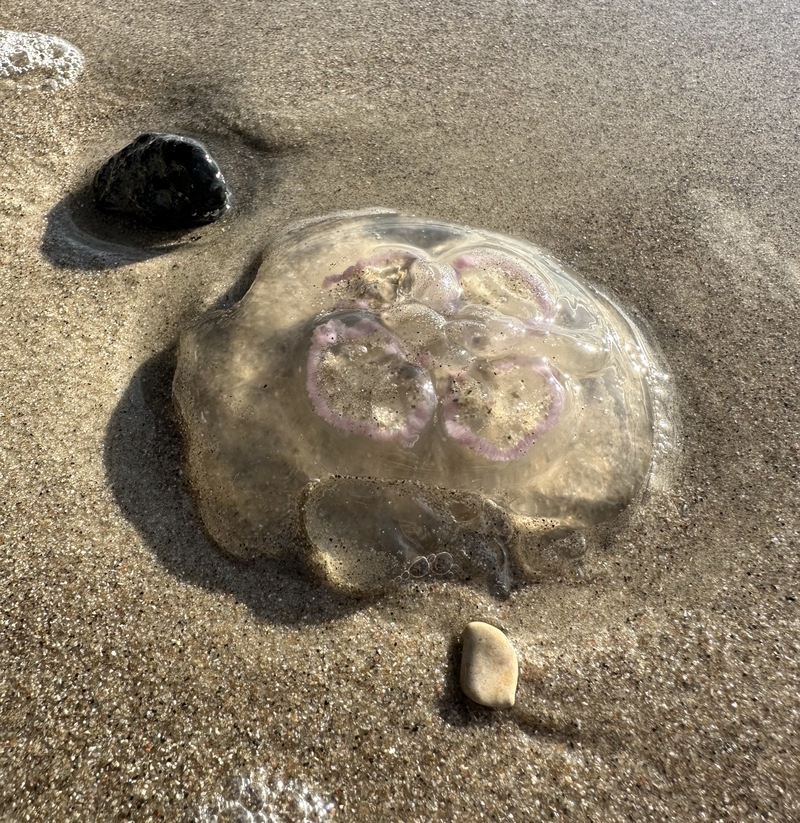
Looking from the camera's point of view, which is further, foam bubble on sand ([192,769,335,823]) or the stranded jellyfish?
the stranded jellyfish

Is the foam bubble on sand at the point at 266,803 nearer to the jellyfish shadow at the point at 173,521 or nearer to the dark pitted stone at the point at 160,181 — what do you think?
the jellyfish shadow at the point at 173,521

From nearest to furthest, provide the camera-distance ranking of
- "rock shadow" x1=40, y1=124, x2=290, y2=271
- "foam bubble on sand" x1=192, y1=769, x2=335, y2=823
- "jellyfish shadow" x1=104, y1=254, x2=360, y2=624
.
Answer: "foam bubble on sand" x1=192, y1=769, x2=335, y2=823 → "jellyfish shadow" x1=104, y1=254, x2=360, y2=624 → "rock shadow" x1=40, y1=124, x2=290, y2=271

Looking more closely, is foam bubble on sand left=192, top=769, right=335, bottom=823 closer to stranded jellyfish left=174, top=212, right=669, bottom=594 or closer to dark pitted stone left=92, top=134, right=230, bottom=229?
stranded jellyfish left=174, top=212, right=669, bottom=594

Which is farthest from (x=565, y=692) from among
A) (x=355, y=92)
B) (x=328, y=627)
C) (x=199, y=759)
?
(x=355, y=92)

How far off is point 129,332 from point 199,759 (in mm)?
1434

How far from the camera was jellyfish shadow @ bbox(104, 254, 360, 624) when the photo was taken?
1844 millimetres

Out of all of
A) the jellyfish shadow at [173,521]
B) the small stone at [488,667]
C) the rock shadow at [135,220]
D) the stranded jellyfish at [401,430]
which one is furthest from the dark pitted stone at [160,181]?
the small stone at [488,667]

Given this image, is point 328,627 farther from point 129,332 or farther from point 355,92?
point 355,92

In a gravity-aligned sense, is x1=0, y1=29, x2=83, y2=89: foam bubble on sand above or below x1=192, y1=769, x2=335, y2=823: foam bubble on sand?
above

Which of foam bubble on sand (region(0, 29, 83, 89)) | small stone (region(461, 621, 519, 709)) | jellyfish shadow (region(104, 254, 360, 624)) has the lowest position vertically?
jellyfish shadow (region(104, 254, 360, 624))

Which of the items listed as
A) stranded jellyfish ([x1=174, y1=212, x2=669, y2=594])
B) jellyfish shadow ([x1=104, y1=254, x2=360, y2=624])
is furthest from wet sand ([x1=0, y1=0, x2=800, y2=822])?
stranded jellyfish ([x1=174, y1=212, x2=669, y2=594])

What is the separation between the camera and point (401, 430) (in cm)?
196

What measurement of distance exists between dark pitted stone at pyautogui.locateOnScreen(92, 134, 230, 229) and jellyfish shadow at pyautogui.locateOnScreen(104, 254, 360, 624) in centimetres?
80

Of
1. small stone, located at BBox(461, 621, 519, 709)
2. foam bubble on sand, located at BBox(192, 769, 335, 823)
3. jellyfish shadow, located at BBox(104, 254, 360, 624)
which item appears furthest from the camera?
jellyfish shadow, located at BBox(104, 254, 360, 624)
